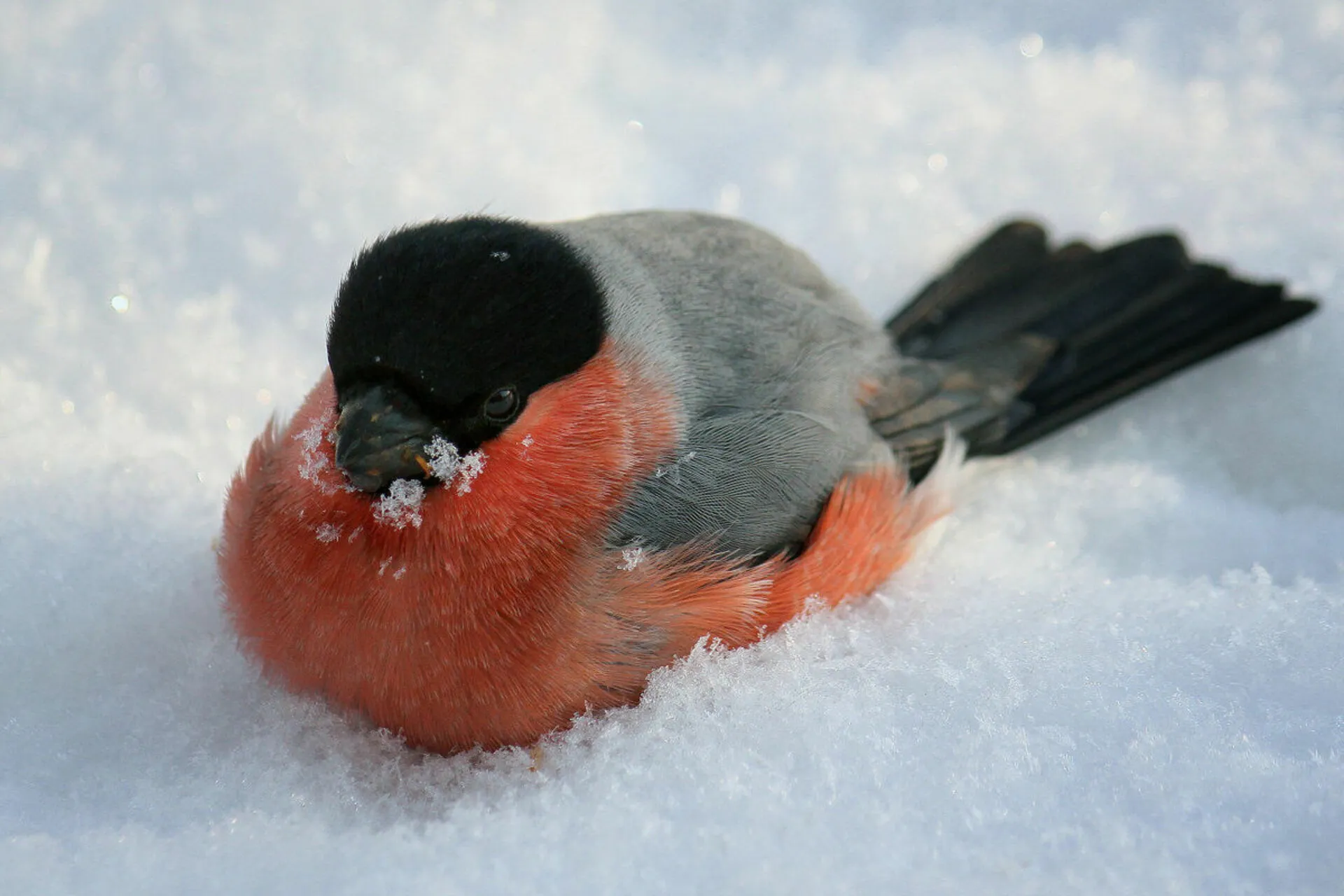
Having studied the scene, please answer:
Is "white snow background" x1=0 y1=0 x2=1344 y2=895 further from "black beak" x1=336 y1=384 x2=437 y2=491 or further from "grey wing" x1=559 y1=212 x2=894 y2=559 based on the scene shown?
"black beak" x1=336 y1=384 x2=437 y2=491

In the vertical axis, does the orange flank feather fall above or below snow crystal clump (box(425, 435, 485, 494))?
below

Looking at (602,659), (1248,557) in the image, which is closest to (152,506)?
(602,659)

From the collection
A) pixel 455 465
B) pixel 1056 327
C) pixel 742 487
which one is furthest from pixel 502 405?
pixel 1056 327

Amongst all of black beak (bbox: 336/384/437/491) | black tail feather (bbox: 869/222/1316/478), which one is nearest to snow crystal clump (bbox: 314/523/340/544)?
black beak (bbox: 336/384/437/491)

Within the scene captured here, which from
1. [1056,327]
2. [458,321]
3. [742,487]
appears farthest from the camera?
[1056,327]

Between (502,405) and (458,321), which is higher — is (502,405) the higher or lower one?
the lower one

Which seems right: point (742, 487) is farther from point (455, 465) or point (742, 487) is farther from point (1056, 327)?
point (1056, 327)

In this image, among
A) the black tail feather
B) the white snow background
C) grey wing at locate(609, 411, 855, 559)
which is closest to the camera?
the white snow background
